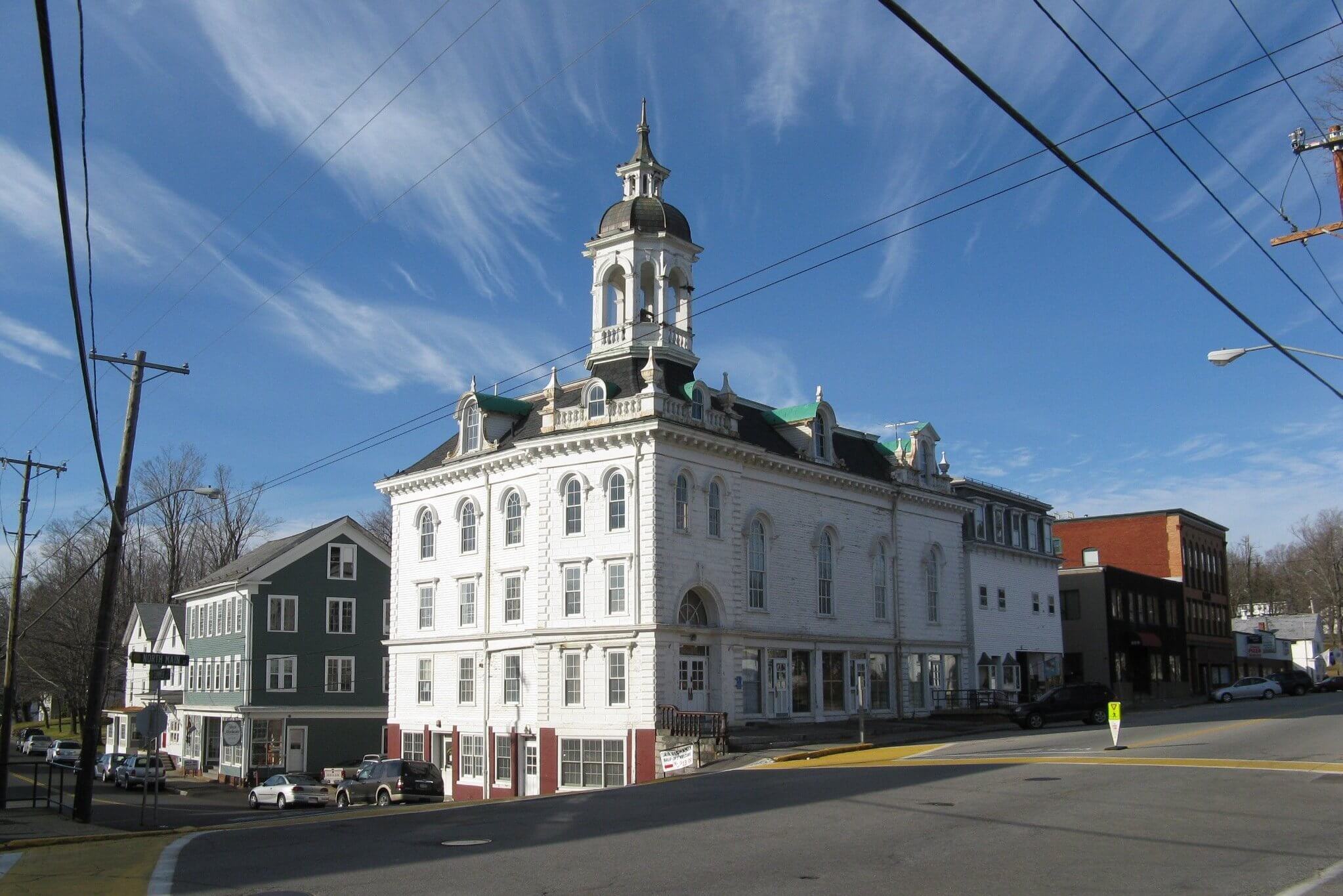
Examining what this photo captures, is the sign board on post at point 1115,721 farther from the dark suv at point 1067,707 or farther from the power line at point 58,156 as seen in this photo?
the power line at point 58,156

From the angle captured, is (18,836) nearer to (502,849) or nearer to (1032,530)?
(502,849)

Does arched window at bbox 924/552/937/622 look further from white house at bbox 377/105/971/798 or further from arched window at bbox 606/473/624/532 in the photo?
arched window at bbox 606/473/624/532

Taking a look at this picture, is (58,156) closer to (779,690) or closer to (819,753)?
(819,753)

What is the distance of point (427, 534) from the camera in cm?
4572

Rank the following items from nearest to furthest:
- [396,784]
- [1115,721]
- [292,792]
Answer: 1. [1115,721]
2. [396,784]
3. [292,792]

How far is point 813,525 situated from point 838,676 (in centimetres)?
551

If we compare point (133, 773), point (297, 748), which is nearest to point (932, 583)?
point (297, 748)

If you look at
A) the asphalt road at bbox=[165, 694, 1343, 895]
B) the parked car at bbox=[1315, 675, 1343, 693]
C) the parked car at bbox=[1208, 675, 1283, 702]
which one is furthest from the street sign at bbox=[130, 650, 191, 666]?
the parked car at bbox=[1315, 675, 1343, 693]

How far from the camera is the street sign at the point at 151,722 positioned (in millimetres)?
24938

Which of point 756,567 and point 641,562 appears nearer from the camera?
point 641,562

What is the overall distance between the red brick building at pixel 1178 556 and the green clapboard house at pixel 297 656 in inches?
1668

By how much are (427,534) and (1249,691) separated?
4571 cm

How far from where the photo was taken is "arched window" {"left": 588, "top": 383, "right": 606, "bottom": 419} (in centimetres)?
3803

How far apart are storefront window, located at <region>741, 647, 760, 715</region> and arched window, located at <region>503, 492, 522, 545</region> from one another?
860 cm
